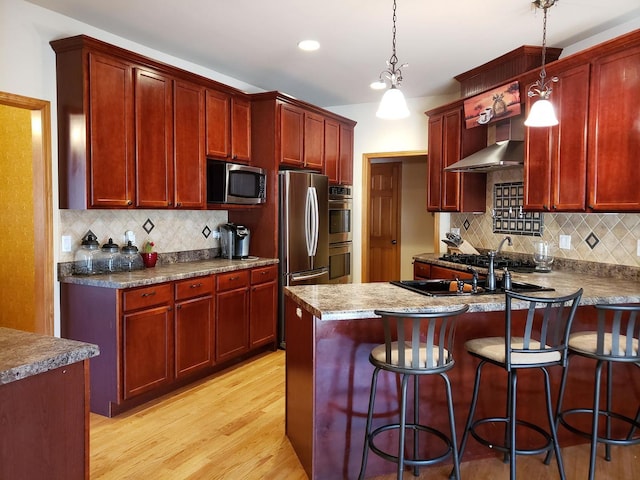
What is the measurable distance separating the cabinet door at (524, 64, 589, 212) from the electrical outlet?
3400 mm

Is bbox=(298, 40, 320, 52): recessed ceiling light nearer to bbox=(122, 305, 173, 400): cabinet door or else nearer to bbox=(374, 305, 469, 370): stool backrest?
bbox=(122, 305, 173, 400): cabinet door

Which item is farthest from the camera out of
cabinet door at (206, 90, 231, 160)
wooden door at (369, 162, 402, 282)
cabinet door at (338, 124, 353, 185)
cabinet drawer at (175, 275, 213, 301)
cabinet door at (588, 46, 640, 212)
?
wooden door at (369, 162, 402, 282)

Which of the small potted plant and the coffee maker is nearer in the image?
the small potted plant

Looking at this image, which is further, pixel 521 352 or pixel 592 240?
pixel 592 240

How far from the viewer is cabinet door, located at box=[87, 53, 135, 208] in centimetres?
315

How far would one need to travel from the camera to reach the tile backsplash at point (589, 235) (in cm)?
325

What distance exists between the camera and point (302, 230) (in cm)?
471

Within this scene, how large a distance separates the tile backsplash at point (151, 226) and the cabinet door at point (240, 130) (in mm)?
629

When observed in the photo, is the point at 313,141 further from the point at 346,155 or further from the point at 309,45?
the point at 309,45

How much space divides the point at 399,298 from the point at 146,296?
5.84 ft

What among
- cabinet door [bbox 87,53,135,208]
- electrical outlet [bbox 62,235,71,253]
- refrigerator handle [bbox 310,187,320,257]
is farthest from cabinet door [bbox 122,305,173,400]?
refrigerator handle [bbox 310,187,320,257]

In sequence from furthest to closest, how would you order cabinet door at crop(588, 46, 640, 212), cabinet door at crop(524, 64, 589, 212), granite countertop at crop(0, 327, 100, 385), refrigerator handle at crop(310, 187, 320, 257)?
refrigerator handle at crop(310, 187, 320, 257), cabinet door at crop(524, 64, 589, 212), cabinet door at crop(588, 46, 640, 212), granite countertop at crop(0, 327, 100, 385)

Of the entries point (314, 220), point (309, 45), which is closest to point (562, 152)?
point (309, 45)

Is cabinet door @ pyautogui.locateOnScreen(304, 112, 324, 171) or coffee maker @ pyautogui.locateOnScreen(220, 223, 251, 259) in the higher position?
cabinet door @ pyautogui.locateOnScreen(304, 112, 324, 171)
